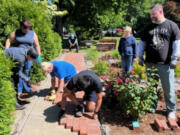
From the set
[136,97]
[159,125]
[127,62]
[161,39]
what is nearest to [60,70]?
[136,97]

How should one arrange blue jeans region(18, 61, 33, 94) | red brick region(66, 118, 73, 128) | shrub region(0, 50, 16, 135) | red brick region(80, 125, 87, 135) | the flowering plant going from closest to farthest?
→ shrub region(0, 50, 16, 135)
red brick region(80, 125, 87, 135)
the flowering plant
red brick region(66, 118, 73, 128)
blue jeans region(18, 61, 33, 94)

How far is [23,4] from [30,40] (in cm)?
169

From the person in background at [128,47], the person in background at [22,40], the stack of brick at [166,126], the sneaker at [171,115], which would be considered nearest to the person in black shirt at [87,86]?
the stack of brick at [166,126]

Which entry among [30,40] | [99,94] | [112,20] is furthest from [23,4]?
[112,20]

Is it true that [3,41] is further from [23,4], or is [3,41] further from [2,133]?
[2,133]

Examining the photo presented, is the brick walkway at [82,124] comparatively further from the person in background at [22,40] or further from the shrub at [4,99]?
the person in background at [22,40]

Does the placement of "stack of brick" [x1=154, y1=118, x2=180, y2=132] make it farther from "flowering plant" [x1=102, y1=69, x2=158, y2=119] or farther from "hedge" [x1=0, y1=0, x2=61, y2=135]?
"hedge" [x1=0, y1=0, x2=61, y2=135]

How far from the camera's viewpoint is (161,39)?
3.14 meters

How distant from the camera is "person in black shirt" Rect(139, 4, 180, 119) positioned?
3.05 metres

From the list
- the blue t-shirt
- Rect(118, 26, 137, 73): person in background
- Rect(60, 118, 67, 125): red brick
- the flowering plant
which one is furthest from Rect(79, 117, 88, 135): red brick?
Rect(118, 26, 137, 73): person in background

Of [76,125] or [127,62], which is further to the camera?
[127,62]

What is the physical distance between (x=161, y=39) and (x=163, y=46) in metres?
0.13

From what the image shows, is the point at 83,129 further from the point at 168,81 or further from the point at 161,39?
the point at 161,39

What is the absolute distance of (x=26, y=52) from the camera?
3955mm
